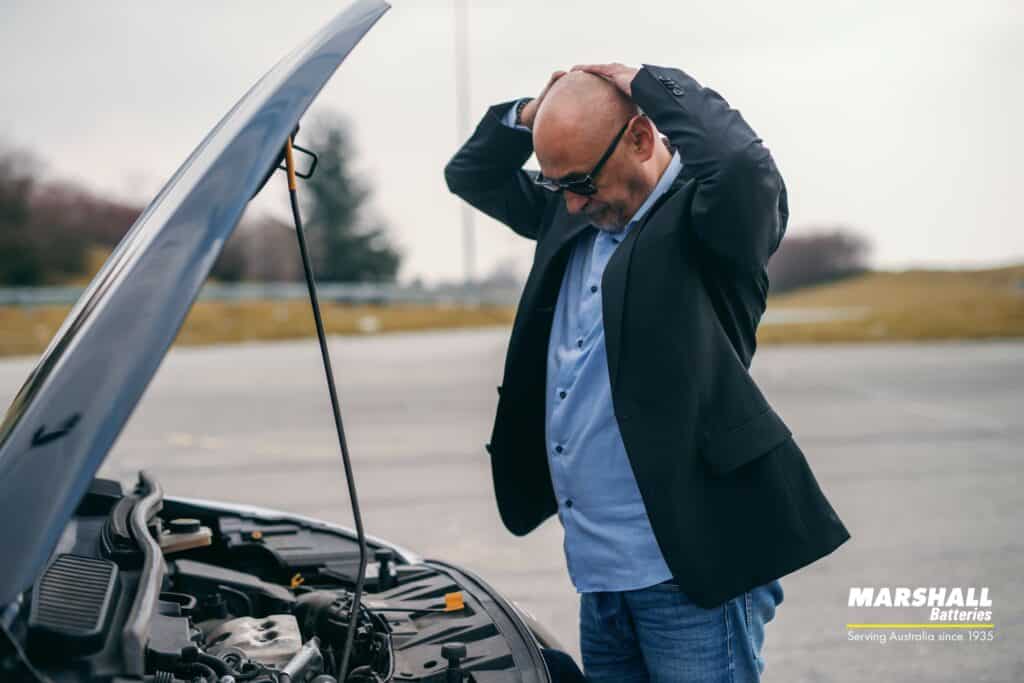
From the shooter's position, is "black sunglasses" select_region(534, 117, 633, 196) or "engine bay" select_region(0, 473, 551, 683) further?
"black sunglasses" select_region(534, 117, 633, 196)

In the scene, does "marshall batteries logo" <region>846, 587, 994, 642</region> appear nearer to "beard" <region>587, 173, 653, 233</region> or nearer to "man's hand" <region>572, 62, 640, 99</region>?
"beard" <region>587, 173, 653, 233</region>

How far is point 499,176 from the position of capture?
251 cm

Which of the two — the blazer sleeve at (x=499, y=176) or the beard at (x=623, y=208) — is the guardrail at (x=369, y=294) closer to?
the blazer sleeve at (x=499, y=176)

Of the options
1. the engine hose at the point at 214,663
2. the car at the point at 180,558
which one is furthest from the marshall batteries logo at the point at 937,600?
the engine hose at the point at 214,663

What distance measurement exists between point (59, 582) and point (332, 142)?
46.3 metres

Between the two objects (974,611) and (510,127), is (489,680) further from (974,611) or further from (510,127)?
(974,611)

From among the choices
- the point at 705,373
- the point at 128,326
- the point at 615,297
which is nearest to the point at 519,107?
the point at 615,297

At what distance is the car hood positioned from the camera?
48.2 inches

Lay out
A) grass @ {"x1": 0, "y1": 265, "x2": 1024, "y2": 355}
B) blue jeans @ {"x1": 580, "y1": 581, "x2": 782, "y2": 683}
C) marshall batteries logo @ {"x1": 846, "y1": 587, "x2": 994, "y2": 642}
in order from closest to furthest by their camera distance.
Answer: blue jeans @ {"x1": 580, "y1": 581, "x2": 782, "y2": 683} < marshall batteries logo @ {"x1": 846, "y1": 587, "x2": 994, "y2": 642} < grass @ {"x1": 0, "y1": 265, "x2": 1024, "y2": 355}

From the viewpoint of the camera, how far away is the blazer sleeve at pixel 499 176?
2.42 metres

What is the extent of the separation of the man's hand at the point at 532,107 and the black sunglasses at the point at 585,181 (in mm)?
180

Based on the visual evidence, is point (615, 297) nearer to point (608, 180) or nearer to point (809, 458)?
point (608, 180)

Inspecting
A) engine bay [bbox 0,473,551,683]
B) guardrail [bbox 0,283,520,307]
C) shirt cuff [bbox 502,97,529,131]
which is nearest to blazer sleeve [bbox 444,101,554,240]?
shirt cuff [bbox 502,97,529,131]

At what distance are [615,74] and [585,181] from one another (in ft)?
0.72
